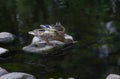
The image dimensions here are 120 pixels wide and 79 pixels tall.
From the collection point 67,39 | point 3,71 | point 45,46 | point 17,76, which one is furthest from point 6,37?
point 17,76

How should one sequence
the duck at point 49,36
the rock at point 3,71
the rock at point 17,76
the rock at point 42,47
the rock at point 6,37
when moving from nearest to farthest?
the rock at point 17,76, the rock at point 3,71, the rock at point 42,47, the duck at point 49,36, the rock at point 6,37

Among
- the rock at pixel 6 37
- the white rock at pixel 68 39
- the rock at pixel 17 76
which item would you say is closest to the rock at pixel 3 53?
the rock at pixel 6 37

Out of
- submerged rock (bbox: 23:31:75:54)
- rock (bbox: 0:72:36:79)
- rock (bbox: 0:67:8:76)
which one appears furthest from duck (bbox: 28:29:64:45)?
rock (bbox: 0:72:36:79)

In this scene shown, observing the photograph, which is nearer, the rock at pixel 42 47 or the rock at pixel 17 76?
the rock at pixel 17 76

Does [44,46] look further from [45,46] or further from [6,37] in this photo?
[6,37]

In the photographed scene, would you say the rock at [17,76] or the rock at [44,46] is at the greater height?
the rock at [44,46]

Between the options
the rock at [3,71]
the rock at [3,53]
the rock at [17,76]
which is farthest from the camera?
the rock at [3,53]

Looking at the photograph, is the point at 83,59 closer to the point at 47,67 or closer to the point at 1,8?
the point at 47,67

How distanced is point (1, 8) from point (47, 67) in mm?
8626

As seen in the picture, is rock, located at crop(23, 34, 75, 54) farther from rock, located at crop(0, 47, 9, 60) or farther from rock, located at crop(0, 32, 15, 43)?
rock, located at crop(0, 32, 15, 43)

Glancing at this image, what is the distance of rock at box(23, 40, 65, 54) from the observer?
12461mm

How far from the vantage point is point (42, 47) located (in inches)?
499

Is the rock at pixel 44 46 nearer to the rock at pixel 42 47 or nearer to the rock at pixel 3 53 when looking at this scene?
the rock at pixel 42 47

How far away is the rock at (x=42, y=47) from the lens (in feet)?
40.9
